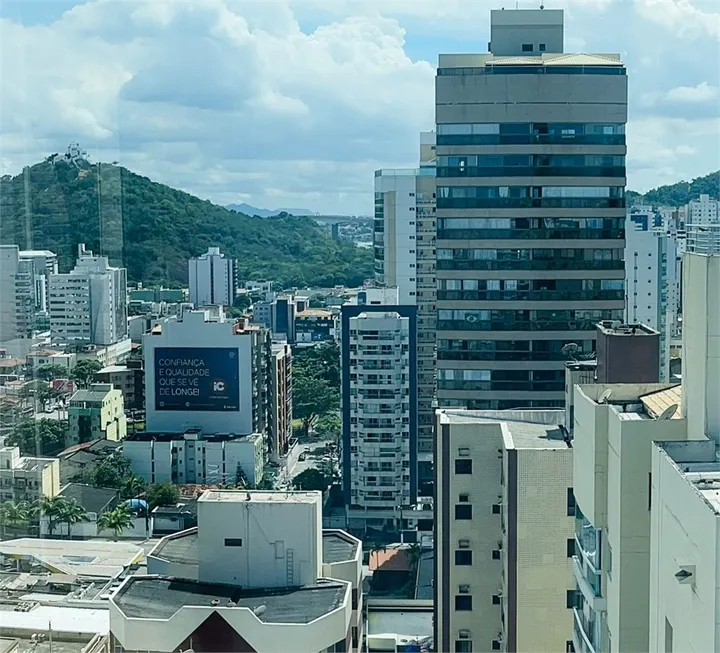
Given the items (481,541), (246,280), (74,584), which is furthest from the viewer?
(246,280)

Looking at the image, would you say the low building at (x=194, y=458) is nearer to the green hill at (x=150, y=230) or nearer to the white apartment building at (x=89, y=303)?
the white apartment building at (x=89, y=303)

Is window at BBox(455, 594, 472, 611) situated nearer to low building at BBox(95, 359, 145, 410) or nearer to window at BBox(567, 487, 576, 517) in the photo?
window at BBox(567, 487, 576, 517)

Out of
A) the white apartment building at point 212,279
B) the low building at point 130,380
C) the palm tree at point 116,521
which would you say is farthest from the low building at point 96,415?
the white apartment building at point 212,279

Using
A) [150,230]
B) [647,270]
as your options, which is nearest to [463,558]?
[647,270]

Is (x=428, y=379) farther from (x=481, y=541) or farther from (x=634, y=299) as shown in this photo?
(x=481, y=541)

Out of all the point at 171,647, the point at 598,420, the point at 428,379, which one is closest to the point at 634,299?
the point at 428,379

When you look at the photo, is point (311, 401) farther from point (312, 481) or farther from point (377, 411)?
point (377, 411)

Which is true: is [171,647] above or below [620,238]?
below
